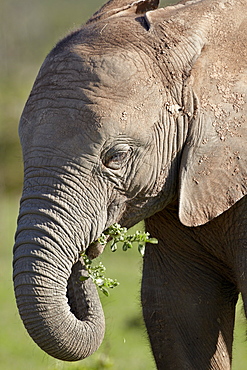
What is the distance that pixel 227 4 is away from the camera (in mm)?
4422

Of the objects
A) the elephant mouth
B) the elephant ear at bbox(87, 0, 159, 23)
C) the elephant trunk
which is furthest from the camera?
the elephant ear at bbox(87, 0, 159, 23)

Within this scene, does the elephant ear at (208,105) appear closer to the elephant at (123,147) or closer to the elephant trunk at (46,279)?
the elephant at (123,147)

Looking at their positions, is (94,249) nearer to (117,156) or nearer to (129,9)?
(117,156)

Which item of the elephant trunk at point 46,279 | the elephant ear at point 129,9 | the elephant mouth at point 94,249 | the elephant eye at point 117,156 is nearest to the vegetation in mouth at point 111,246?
the elephant mouth at point 94,249

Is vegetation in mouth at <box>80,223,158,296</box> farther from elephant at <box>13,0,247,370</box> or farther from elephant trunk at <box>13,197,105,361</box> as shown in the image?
elephant trunk at <box>13,197,105,361</box>

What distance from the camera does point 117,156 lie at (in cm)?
416

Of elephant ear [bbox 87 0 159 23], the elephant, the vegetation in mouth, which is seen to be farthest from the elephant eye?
elephant ear [bbox 87 0 159 23]

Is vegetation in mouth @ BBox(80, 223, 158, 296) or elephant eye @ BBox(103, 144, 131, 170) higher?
elephant eye @ BBox(103, 144, 131, 170)

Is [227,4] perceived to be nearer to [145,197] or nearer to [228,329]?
[145,197]

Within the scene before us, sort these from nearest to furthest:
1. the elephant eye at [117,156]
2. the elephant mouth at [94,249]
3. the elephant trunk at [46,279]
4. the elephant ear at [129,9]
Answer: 1. the elephant trunk at [46,279]
2. the elephant eye at [117,156]
3. the elephant mouth at [94,249]
4. the elephant ear at [129,9]

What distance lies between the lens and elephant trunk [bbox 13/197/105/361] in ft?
12.8

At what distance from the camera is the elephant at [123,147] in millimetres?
3971

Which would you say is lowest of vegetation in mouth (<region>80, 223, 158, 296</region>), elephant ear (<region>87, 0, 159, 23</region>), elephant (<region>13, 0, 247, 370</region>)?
vegetation in mouth (<region>80, 223, 158, 296</region>)

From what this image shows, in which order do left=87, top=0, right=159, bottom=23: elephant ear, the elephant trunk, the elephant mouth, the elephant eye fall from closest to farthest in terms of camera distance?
the elephant trunk, the elephant eye, the elephant mouth, left=87, top=0, right=159, bottom=23: elephant ear
